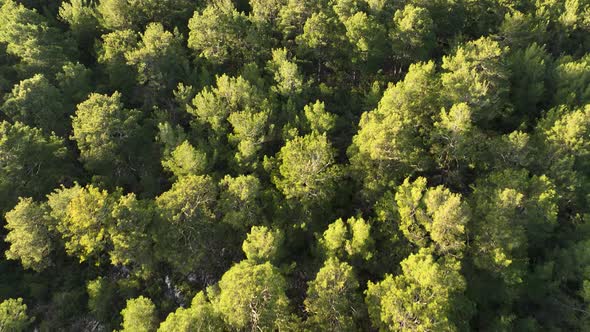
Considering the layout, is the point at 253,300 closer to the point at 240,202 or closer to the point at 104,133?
the point at 240,202

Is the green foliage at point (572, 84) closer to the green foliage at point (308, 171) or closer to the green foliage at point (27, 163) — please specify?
the green foliage at point (308, 171)

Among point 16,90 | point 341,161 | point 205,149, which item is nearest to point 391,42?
point 341,161

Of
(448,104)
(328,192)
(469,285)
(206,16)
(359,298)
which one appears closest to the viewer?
(359,298)

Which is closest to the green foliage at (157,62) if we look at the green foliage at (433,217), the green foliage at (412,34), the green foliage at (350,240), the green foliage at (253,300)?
the green foliage at (412,34)

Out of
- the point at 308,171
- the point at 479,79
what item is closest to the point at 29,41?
the point at 308,171

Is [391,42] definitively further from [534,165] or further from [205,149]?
[205,149]

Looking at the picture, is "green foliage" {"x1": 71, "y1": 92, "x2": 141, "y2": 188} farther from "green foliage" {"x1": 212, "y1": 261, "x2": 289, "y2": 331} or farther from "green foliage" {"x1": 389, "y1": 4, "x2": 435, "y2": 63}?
"green foliage" {"x1": 389, "y1": 4, "x2": 435, "y2": 63}

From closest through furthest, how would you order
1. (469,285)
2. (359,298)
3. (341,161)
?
(359,298), (469,285), (341,161)

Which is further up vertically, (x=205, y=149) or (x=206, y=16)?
(x=206, y=16)

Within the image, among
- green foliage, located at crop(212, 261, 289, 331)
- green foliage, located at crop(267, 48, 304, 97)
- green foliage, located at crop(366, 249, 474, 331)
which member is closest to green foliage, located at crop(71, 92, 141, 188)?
green foliage, located at crop(267, 48, 304, 97)
